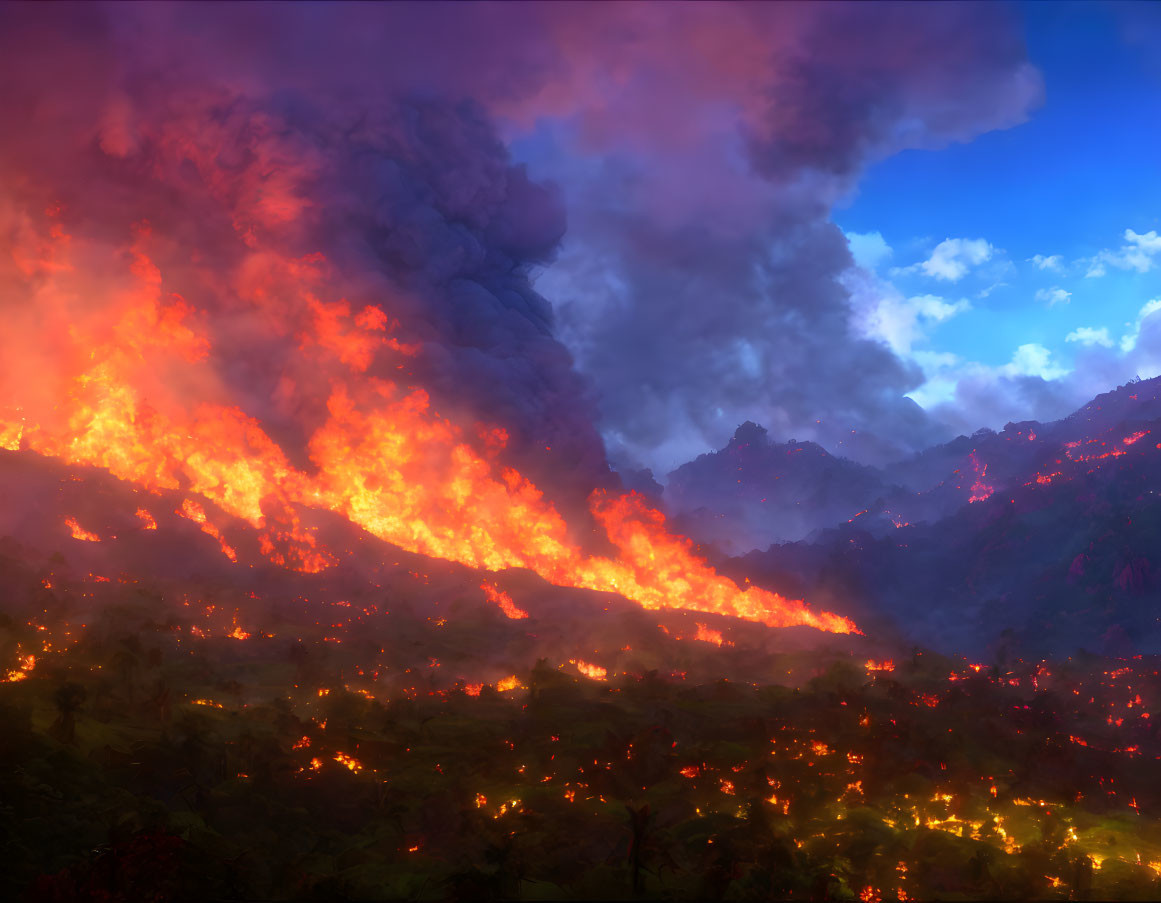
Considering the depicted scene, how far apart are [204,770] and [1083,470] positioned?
14187 cm

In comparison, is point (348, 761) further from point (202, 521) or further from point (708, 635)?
point (202, 521)

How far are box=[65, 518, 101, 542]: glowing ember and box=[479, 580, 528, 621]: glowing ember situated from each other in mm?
29215

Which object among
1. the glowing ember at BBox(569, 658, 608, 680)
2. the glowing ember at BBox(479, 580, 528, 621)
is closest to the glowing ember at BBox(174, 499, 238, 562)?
the glowing ember at BBox(479, 580, 528, 621)

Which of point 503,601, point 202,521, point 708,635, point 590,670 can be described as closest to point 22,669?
point 202,521

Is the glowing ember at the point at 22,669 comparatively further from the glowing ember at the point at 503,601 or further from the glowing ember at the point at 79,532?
the glowing ember at the point at 503,601

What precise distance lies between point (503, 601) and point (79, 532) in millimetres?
32147

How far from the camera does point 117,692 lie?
124 feet

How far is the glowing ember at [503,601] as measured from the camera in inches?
2409

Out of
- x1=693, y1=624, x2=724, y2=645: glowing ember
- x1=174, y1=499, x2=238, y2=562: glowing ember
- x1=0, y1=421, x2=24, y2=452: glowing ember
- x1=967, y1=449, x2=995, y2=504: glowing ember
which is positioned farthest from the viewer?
x1=967, y1=449, x2=995, y2=504: glowing ember

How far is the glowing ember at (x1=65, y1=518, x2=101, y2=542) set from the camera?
58.2 metres

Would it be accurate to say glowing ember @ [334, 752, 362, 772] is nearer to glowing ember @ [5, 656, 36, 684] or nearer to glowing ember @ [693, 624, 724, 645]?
glowing ember @ [5, 656, 36, 684]

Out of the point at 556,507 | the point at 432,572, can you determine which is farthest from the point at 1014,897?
the point at 556,507

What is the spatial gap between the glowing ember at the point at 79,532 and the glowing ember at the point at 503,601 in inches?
1150

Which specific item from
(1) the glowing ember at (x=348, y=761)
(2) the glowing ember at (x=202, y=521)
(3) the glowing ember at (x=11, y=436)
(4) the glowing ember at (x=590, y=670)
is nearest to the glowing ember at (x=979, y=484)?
(4) the glowing ember at (x=590, y=670)
